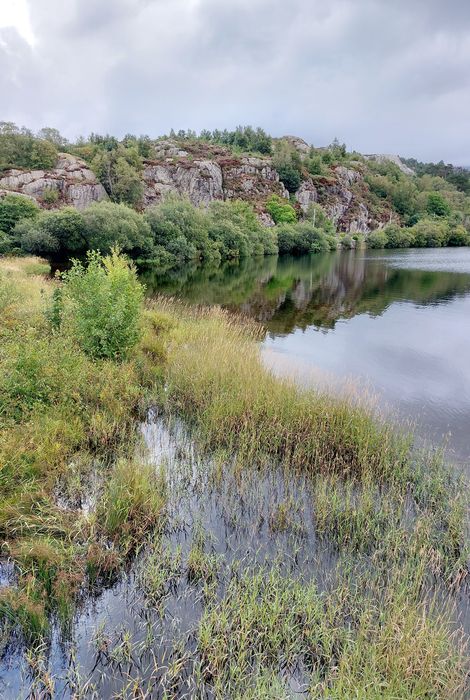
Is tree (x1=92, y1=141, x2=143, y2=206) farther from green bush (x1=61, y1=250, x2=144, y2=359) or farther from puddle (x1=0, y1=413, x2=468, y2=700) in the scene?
puddle (x1=0, y1=413, x2=468, y2=700)

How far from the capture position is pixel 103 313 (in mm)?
11438

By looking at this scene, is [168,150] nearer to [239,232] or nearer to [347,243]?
[347,243]

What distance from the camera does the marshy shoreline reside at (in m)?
4.05

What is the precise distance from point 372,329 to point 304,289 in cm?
1510

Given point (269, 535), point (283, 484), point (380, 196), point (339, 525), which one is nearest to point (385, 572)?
point (339, 525)

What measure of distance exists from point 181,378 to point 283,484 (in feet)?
15.5

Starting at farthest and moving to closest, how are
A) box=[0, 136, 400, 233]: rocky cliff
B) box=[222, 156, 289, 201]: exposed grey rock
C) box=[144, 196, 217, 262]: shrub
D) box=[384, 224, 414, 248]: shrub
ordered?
box=[222, 156, 289, 201]: exposed grey rock < box=[384, 224, 414, 248]: shrub < box=[0, 136, 400, 233]: rocky cliff < box=[144, 196, 217, 262]: shrub

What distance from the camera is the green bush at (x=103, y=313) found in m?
11.4

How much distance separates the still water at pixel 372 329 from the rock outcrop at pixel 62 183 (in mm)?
38466

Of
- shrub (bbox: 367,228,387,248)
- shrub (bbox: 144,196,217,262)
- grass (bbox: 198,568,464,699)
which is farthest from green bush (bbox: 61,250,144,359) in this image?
shrub (bbox: 367,228,387,248)

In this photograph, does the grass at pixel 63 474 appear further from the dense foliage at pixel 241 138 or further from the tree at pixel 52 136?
the dense foliage at pixel 241 138

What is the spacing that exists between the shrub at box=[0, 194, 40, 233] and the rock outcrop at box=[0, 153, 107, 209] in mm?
16035

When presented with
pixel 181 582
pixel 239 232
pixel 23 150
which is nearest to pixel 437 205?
pixel 239 232

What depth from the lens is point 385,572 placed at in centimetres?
548
